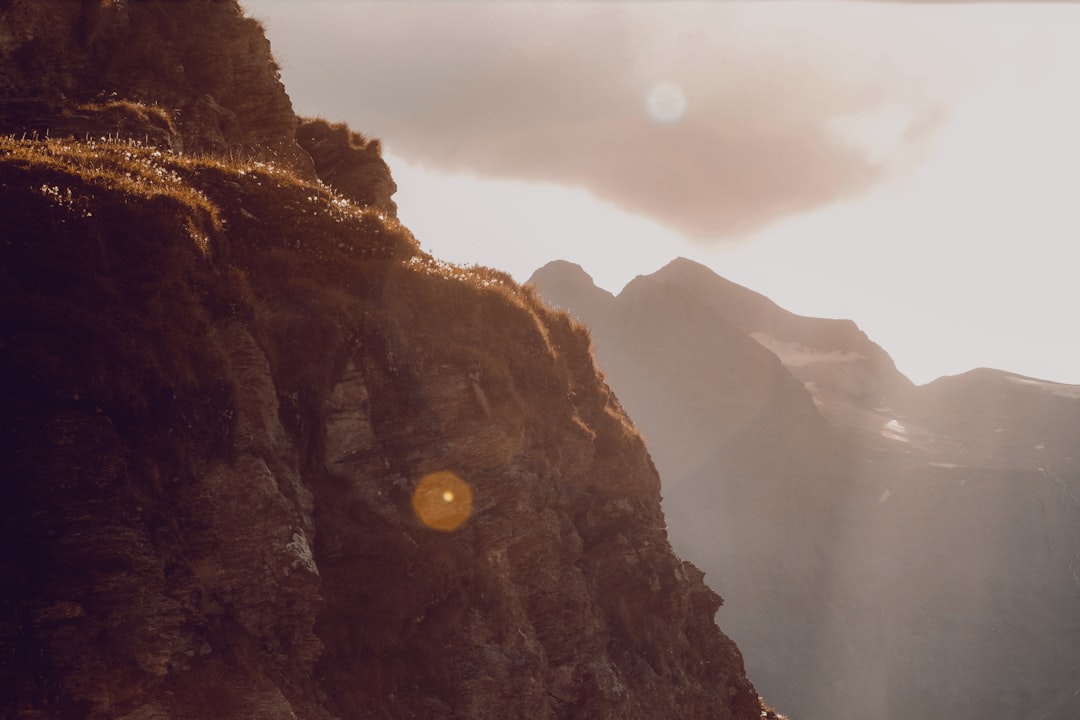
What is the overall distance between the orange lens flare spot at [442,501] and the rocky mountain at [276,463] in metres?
0.05

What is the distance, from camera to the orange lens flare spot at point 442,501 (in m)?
18.5

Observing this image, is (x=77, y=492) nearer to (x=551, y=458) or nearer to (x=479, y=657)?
(x=479, y=657)

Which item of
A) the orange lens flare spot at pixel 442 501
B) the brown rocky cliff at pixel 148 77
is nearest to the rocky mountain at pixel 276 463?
the orange lens flare spot at pixel 442 501

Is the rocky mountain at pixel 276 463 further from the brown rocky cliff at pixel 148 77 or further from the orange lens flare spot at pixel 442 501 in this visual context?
the brown rocky cliff at pixel 148 77

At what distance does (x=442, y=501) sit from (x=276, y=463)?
437 centimetres

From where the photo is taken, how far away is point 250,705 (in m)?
12.6

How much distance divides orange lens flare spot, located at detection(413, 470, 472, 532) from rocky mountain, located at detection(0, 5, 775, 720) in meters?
0.05

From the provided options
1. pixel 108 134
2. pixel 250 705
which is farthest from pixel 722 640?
pixel 108 134

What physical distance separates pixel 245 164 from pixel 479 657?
15.4m

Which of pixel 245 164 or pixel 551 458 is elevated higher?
pixel 245 164

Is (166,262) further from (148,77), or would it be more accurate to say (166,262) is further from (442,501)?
(148,77)

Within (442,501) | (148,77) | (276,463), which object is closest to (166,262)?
(276,463)

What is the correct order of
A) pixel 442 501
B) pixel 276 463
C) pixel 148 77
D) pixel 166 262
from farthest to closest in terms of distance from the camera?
pixel 148 77 < pixel 442 501 < pixel 276 463 < pixel 166 262

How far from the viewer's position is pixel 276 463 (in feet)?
52.3
